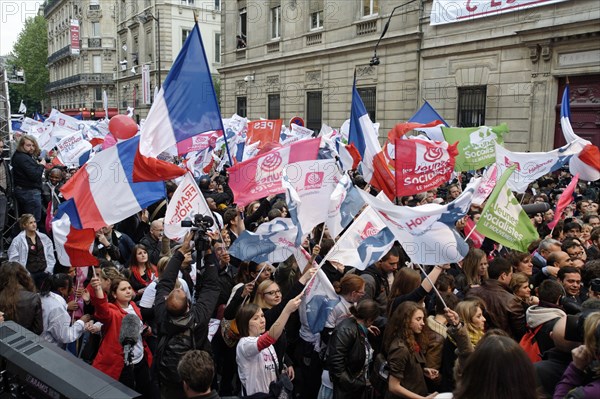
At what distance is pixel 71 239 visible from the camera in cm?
500

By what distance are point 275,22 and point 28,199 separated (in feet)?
65.5

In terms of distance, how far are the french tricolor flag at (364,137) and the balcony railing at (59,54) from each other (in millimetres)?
67549

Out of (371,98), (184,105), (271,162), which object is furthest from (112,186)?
(371,98)

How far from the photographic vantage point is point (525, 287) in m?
4.46

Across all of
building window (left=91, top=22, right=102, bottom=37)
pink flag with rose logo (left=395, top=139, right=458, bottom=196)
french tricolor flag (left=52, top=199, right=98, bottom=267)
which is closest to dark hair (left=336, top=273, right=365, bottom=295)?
french tricolor flag (left=52, top=199, right=98, bottom=267)

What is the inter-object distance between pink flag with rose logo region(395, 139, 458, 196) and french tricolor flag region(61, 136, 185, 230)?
2.80 meters

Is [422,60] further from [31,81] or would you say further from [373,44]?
[31,81]

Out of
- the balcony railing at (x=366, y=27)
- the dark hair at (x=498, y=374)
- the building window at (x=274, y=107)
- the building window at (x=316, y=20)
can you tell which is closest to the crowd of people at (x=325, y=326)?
the dark hair at (x=498, y=374)

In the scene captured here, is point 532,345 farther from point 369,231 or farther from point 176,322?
point 176,322

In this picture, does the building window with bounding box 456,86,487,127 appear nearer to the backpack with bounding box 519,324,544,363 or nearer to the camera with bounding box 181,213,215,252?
the backpack with bounding box 519,324,544,363

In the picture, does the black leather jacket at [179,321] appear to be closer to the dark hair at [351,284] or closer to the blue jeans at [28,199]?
the dark hair at [351,284]

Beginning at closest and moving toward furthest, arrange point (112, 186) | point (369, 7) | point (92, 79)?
point (112, 186)
point (369, 7)
point (92, 79)

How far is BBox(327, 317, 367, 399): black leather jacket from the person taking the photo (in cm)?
383

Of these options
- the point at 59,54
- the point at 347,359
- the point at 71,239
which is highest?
the point at 59,54
